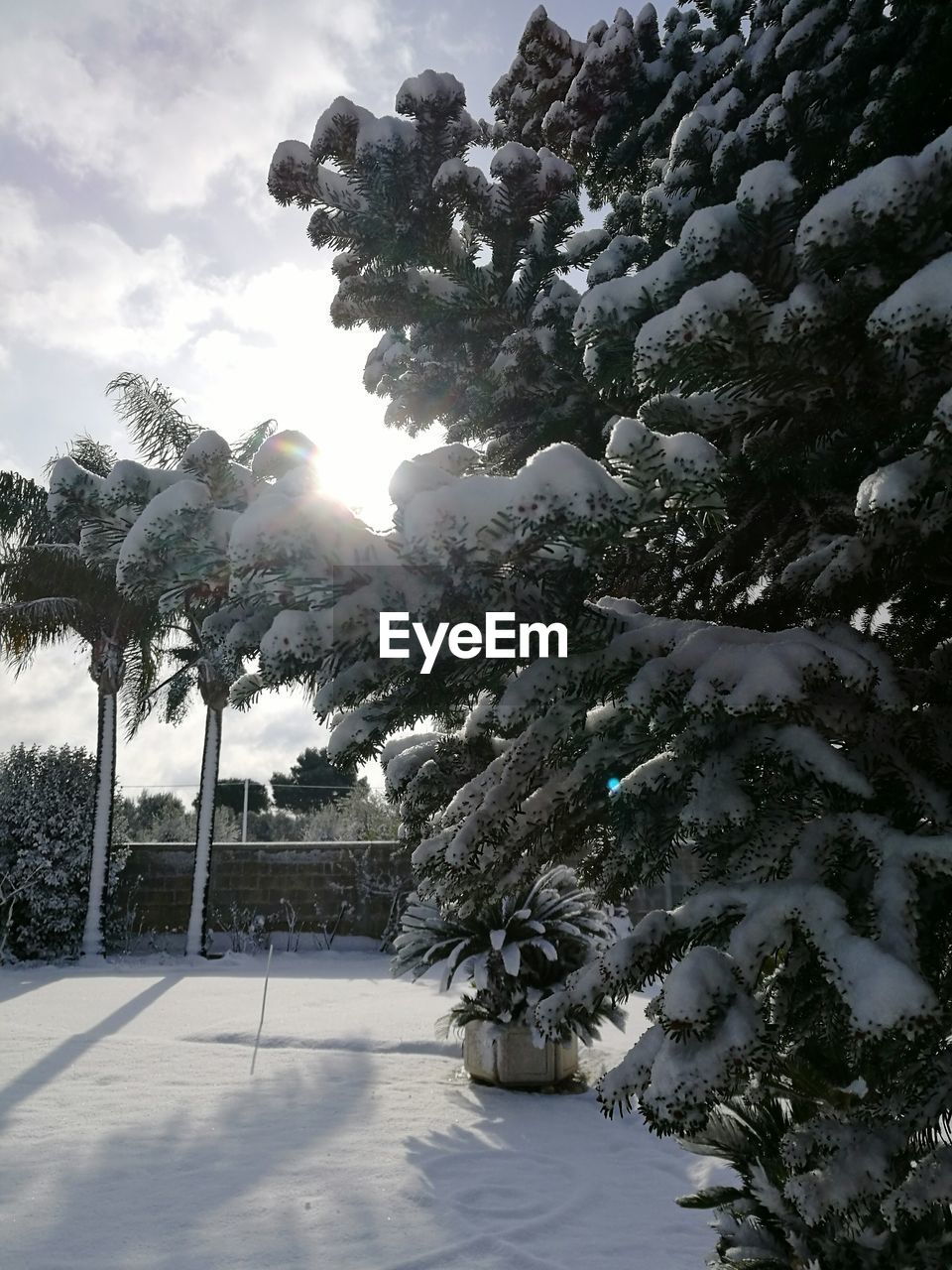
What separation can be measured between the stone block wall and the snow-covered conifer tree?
1437 centimetres

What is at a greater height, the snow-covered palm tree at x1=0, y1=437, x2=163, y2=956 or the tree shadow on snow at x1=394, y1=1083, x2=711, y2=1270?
the snow-covered palm tree at x1=0, y1=437, x2=163, y2=956

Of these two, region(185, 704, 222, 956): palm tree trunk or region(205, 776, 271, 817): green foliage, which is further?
region(205, 776, 271, 817): green foliage

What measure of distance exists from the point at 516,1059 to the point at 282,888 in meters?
11.2

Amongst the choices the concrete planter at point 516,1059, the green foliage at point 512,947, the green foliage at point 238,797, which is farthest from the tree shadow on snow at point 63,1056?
the green foliage at point 238,797

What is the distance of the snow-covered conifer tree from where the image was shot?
148 cm

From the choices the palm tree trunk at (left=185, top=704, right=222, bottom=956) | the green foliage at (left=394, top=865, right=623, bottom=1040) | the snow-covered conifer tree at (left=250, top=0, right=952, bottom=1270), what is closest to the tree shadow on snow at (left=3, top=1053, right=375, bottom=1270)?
the green foliage at (left=394, top=865, right=623, bottom=1040)

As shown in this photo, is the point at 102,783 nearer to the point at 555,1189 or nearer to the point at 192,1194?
the point at 192,1194

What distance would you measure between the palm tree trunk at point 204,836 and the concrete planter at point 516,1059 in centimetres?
989

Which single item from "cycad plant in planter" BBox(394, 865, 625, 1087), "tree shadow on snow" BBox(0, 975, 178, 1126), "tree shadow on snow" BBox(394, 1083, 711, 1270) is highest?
"cycad plant in planter" BBox(394, 865, 625, 1087)

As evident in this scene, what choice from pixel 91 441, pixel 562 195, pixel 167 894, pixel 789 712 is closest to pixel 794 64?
pixel 562 195

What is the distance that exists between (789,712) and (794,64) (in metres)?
2.61

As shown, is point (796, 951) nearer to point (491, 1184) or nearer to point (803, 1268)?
point (803, 1268)

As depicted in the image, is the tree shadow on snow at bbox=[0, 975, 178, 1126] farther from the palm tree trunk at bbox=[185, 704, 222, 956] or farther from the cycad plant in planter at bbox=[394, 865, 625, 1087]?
the palm tree trunk at bbox=[185, 704, 222, 956]

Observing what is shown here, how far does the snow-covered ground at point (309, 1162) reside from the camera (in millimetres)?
3535
